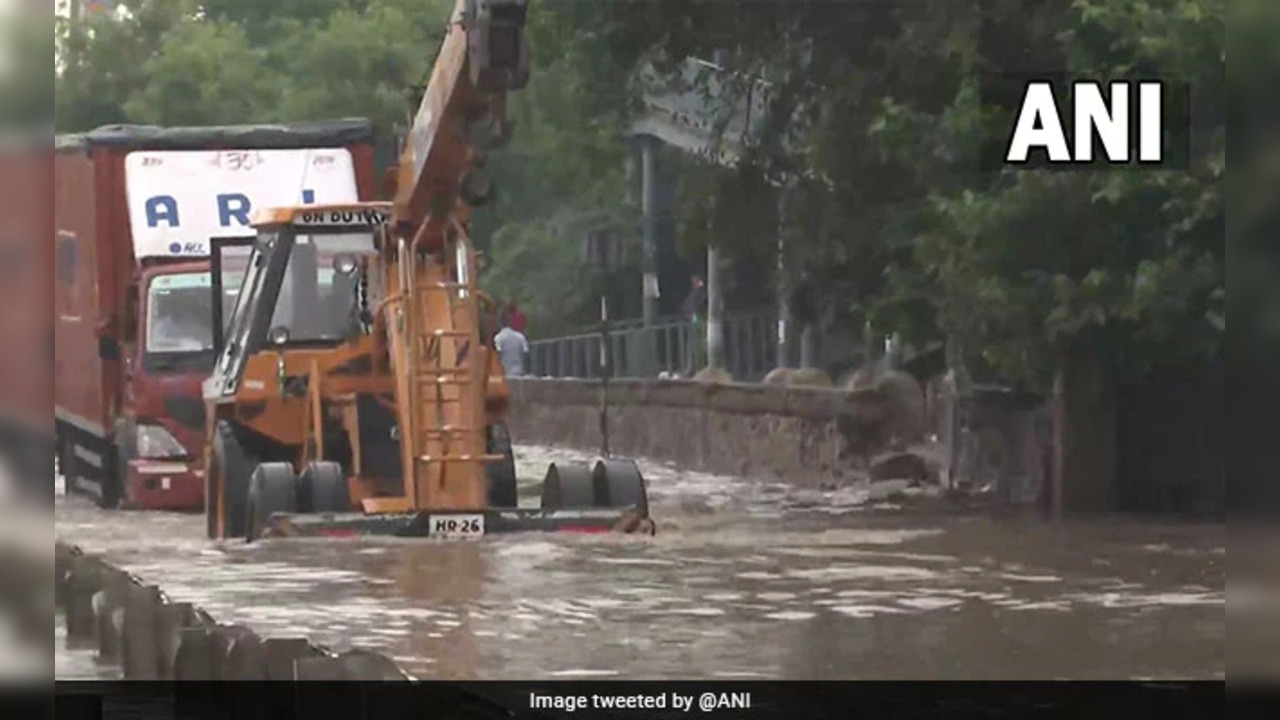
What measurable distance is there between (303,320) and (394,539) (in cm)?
194

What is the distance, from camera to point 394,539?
12289 mm

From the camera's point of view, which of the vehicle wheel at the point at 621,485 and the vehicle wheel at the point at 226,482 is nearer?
the vehicle wheel at the point at 621,485

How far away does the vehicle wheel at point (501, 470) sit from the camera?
42.6 feet

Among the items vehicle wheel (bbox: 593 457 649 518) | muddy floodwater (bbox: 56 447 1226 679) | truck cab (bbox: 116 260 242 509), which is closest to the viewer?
muddy floodwater (bbox: 56 447 1226 679)

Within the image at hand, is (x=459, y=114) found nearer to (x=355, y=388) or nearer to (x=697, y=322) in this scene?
(x=355, y=388)

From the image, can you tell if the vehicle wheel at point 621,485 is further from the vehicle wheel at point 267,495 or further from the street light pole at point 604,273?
the vehicle wheel at point 267,495

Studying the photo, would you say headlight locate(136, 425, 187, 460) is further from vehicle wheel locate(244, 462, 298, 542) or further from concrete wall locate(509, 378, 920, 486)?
concrete wall locate(509, 378, 920, 486)

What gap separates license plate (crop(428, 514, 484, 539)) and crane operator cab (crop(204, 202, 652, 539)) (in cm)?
1

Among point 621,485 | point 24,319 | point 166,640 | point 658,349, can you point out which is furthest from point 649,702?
point 621,485

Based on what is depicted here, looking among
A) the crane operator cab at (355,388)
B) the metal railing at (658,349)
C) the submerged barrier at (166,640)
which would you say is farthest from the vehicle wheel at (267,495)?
the metal railing at (658,349)

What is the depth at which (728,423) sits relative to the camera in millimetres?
11125

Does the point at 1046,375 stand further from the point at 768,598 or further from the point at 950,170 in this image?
the point at 768,598

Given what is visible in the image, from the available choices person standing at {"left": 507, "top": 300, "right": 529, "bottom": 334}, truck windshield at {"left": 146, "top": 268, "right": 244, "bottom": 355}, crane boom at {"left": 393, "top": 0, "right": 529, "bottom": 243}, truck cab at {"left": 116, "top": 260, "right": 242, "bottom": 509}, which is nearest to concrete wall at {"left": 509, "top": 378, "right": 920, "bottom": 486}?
person standing at {"left": 507, "top": 300, "right": 529, "bottom": 334}

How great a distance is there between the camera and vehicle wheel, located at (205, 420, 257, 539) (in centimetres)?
1309
